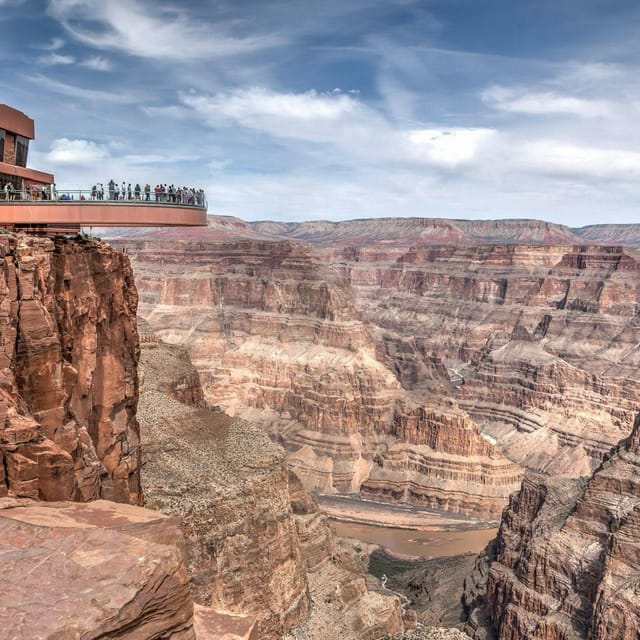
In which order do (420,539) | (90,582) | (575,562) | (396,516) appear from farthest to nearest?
(396,516), (420,539), (575,562), (90,582)

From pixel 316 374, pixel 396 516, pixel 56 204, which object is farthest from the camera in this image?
pixel 316 374

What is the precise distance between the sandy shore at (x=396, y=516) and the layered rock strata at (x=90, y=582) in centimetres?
7148

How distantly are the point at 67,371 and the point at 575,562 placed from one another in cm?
3726

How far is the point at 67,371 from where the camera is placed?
862 inches

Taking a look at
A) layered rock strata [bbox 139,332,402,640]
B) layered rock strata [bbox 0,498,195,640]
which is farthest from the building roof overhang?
layered rock strata [bbox 0,498,195,640]

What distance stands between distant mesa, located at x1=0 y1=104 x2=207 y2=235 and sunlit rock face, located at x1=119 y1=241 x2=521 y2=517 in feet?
214

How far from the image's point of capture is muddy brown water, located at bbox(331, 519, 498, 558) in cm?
7419

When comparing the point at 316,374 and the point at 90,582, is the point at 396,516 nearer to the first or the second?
the point at 316,374

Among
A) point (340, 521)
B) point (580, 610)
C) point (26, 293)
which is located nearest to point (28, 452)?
point (26, 293)

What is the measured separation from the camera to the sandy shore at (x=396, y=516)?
81438 mm

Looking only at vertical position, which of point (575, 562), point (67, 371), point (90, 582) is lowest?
point (575, 562)

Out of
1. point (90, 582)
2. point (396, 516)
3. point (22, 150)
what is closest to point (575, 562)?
point (396, 516)

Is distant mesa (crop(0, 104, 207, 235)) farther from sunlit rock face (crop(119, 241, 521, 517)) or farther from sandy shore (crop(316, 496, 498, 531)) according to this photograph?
sunlit rock face (crop(119, 241, 521, 517))

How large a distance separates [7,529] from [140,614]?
319 centimetres
